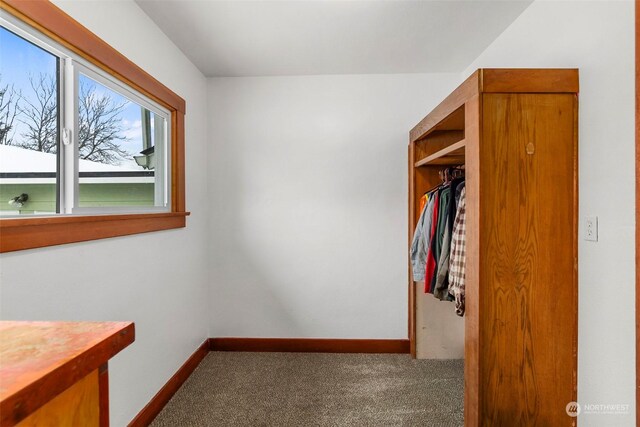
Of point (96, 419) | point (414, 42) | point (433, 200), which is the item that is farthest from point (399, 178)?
point (96, 419)

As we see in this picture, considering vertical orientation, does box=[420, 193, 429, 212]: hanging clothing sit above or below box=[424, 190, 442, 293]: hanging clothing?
above

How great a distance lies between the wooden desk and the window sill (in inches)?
24.0

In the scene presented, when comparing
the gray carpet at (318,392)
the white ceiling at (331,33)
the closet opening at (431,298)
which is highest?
the white ceiling at (331,33)

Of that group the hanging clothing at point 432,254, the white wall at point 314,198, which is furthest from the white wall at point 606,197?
the white wall at point 314,198

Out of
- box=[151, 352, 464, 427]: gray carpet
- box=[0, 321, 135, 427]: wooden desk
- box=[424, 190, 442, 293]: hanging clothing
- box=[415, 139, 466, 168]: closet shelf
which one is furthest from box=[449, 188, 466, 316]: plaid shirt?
box=[0, 321, 135, 427]: wooden desk

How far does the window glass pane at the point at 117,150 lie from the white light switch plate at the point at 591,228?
2270 mm

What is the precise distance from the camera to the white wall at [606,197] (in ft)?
4.22

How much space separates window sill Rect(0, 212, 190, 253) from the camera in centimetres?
111

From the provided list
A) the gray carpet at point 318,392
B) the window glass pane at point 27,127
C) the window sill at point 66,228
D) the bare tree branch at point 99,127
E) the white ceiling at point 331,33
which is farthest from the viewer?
the gray carpet at point 318,392

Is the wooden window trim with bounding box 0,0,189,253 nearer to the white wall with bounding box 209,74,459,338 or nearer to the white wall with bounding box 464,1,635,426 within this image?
the white wall with bounding box 209,74,459,338

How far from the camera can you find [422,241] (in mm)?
2297

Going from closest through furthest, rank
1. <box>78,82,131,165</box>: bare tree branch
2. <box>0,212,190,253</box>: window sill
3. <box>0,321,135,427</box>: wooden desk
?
<box>0,321,135,427</box>: wooden desk, <box>0,212,190,253</box>: window sill, <box>78,82,131,165</box>: bare tree branch

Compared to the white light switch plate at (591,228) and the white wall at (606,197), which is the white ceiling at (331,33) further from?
the white light switch plate at (591,228)

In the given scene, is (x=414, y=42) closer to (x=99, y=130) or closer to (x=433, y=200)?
(x=433, y=200)
